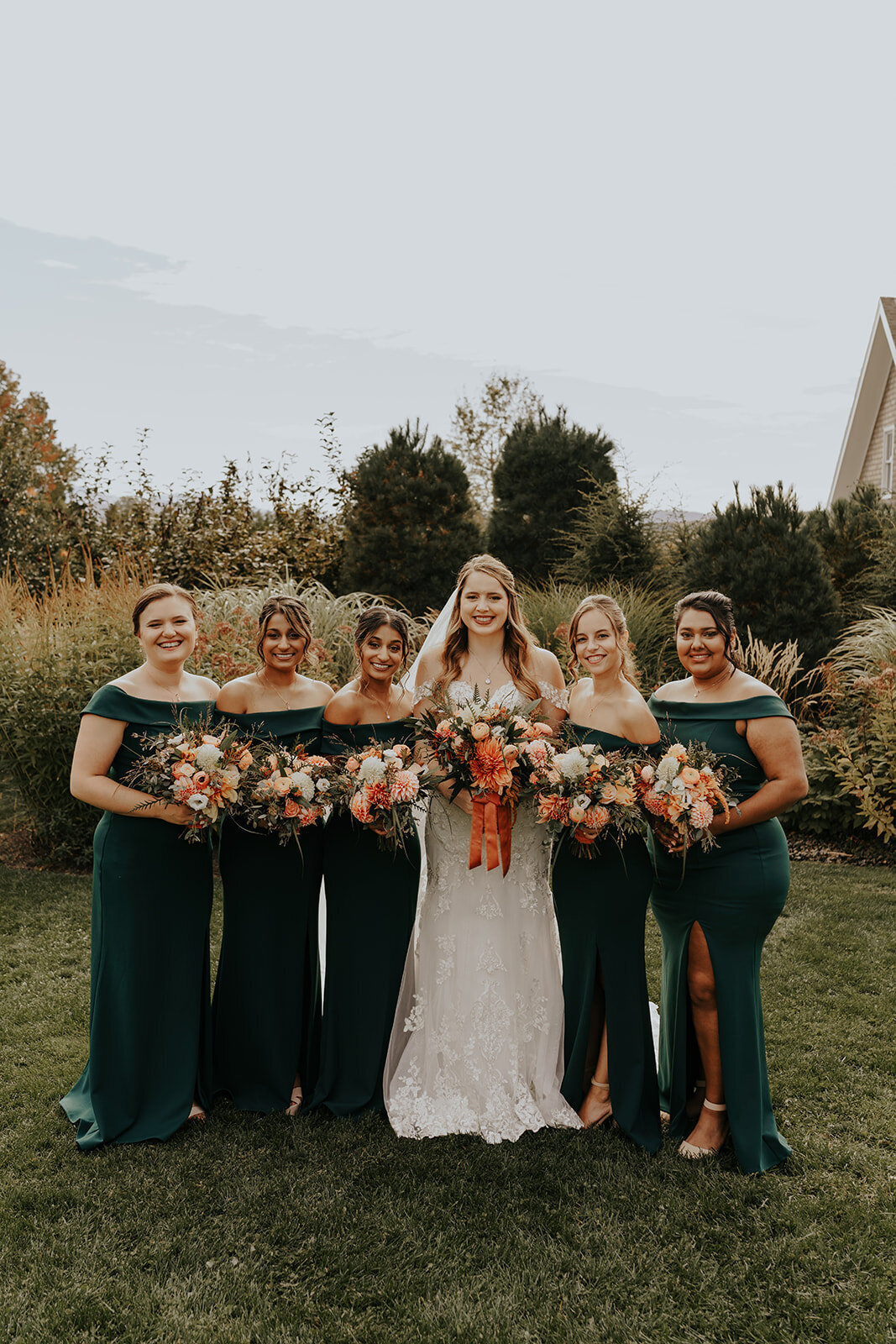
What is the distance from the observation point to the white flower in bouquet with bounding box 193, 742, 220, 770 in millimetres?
3893

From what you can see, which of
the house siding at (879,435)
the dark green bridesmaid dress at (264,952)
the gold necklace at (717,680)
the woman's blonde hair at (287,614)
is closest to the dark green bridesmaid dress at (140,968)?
the dark green bridesmaid dress at (264,952)

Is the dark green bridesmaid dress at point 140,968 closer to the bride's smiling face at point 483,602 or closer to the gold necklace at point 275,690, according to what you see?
the gold necklace at point 275,690

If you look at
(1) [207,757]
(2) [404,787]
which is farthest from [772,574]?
(1) [207,757]

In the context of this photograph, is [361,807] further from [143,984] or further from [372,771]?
[143,984]

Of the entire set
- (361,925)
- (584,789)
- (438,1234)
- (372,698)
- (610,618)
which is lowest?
(438,1234)

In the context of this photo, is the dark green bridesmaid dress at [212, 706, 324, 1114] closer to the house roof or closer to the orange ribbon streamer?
the orange ribbon streamer

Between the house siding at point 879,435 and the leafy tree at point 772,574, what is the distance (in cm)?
1351

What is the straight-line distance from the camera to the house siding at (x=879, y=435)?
2330 centimetres

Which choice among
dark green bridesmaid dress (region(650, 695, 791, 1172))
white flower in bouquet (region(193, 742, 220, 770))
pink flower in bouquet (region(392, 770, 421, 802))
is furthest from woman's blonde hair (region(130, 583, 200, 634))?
dark green bridesmaid dress (region(650, 695, 791, 1172))

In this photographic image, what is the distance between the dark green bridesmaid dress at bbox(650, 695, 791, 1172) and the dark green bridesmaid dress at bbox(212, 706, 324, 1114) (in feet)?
5.89

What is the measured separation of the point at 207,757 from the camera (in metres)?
3.89

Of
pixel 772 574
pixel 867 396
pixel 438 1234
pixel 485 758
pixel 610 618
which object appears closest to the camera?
pixel 438 1234

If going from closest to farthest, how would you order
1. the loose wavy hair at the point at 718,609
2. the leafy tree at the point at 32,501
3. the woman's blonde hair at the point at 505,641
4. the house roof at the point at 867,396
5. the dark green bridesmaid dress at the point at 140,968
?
1. the loose wavy hair at the point at 718,609
2. the dark green bridesmaid dress at the point at 140,968
3. the woman's blonde hair at the point at 505,641
4. the leafy tree at the point at 32,501
5. the house roof at the point at 867,396

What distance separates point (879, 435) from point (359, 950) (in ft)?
82.0
